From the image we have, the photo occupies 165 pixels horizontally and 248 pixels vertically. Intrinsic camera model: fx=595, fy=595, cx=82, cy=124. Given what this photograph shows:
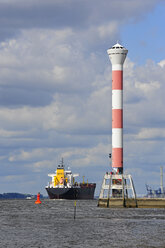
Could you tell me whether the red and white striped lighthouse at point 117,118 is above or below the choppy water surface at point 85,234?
above

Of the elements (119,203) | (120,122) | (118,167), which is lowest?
(119,203)

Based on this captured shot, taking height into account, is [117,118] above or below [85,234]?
above

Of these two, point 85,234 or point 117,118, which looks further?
point 117,118

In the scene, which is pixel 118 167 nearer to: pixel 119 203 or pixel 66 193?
pixel 119 203

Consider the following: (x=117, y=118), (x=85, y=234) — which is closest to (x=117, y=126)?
(x=117, y=118)

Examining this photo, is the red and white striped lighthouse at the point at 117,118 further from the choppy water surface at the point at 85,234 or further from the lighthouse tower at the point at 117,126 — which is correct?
the choppy water surface at the point at 85,234

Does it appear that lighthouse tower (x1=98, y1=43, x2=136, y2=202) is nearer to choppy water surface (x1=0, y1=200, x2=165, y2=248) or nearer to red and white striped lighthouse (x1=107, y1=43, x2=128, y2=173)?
red and white striped lighthouse (x1=107, y1=43, x2=128, y2=173)

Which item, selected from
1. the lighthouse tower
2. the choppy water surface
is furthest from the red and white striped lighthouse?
the choppy water surface

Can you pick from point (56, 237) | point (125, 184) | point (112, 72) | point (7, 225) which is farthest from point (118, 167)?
point (56, 237)

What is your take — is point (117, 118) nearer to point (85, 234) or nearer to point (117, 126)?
point (117, 126)

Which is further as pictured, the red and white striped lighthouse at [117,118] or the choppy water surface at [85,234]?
the red and white striped lighthouse at [117,118]

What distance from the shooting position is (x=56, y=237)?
195 ft

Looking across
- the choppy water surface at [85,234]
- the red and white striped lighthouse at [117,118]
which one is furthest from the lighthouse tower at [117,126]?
the choppy water surface at [85,234]

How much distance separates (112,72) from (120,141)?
13730 millimetres
